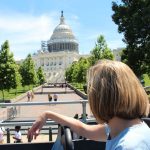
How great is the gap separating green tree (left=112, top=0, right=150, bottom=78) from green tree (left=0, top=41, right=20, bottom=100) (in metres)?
27.8

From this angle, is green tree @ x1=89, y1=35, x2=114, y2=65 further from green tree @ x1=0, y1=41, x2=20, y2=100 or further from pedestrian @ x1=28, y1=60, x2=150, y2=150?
pedestrian @ x1=28, y1=60, x2=150, y2=150

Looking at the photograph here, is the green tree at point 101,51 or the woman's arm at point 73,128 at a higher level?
the green tree at point 101,51

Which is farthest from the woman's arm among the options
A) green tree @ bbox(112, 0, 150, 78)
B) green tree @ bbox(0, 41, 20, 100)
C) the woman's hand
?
green tree @ bbox(0, 41, 20, 100)

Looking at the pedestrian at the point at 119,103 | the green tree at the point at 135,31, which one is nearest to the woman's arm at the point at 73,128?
the pedestrian at the point at 119,103

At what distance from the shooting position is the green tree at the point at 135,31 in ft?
99.9

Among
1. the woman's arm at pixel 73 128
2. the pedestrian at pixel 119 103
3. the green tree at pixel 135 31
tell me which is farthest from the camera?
the green tree at pixel 135 31

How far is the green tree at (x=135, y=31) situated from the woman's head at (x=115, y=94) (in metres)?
28.2

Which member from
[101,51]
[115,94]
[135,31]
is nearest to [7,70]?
[101,51]

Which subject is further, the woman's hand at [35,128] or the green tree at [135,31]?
the green tree at [135,31]

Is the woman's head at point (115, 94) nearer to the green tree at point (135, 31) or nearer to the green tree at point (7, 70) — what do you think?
the green tree at point (135, 31)

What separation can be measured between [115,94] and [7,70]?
59150 millimetres

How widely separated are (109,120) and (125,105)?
0.45 feet

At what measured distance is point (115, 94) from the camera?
6.71 feet

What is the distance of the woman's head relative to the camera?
6.73 feet
